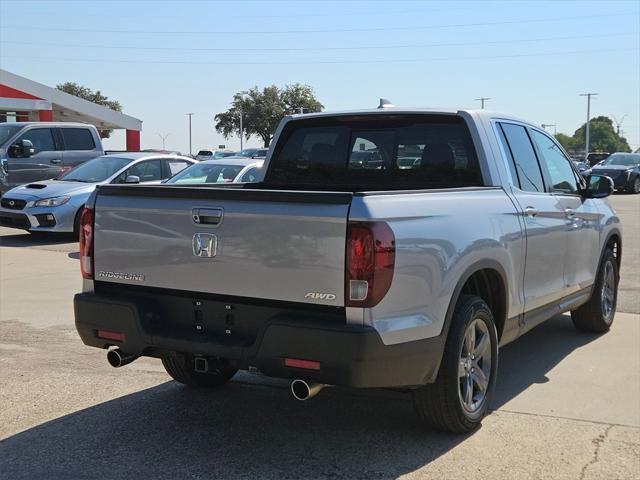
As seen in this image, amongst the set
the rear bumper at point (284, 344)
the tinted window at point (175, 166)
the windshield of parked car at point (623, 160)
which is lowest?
the rear bumper at point (284, 344)

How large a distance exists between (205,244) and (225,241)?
0.44ft

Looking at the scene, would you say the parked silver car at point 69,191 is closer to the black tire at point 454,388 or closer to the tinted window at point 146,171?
the tinted window at point 146,171

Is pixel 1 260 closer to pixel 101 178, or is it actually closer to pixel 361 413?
pixel 101 178

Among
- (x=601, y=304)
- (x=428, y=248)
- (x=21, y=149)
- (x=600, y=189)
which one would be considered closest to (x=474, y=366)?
(x=428, y=248)

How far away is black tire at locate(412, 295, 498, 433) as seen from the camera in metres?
3.93

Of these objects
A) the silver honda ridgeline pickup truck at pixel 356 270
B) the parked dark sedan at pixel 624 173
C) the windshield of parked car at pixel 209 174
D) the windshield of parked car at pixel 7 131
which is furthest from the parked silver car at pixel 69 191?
the parked dark sedan at pixel 624 173

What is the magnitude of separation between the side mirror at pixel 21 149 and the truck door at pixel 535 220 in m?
12.8

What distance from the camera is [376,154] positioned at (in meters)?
5.38

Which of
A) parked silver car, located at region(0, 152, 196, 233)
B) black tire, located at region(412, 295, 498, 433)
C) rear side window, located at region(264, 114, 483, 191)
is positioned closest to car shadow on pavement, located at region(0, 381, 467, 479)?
black tire, located at region(412, 295, 498, 433)

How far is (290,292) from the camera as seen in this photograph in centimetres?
355

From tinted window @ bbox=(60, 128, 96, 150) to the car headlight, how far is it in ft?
13.2

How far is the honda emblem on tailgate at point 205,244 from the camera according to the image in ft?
12.3

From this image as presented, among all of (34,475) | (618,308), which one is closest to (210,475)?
(34,475)

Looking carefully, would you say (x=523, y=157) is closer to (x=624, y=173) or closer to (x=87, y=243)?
(x=87, y=243)
